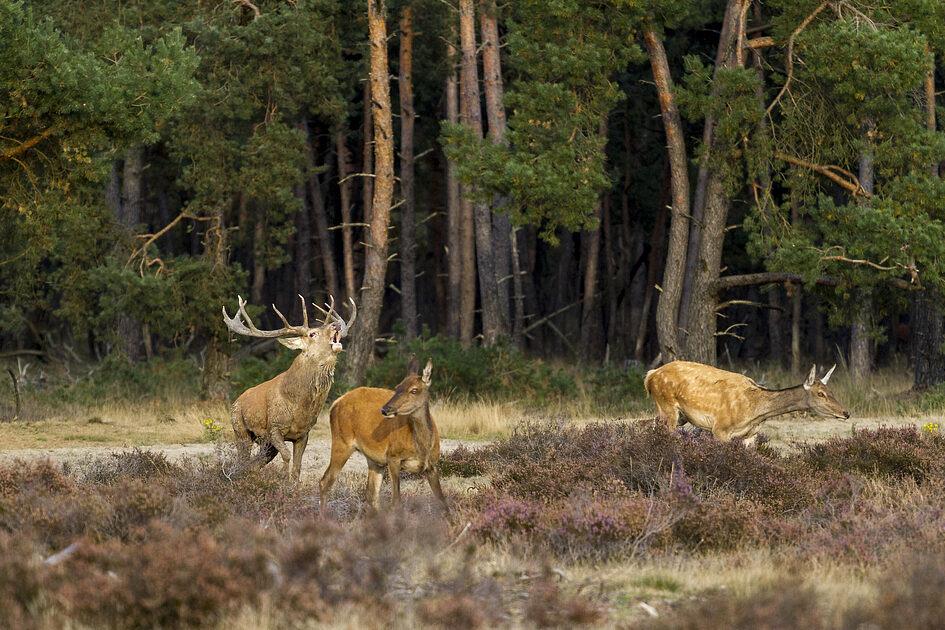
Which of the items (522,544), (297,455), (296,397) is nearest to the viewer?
(522,544)

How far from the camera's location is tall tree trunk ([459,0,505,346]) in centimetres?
2505

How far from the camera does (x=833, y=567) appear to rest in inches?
320

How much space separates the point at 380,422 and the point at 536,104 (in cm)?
1005

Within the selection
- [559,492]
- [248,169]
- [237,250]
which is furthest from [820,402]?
[237,250]

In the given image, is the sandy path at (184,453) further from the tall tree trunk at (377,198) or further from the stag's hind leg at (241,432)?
the tall tree trunk at (377,198)

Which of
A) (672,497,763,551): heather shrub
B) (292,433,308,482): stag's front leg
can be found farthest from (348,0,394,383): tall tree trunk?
(672,497,763,551): heather shrub

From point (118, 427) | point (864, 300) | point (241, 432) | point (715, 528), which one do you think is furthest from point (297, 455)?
point (864, 300)

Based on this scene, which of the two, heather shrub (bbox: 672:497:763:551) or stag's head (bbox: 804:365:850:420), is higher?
stag's head (bbox: 804:365:850:420)

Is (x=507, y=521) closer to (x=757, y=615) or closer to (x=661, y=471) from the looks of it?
(x=661, y=471)

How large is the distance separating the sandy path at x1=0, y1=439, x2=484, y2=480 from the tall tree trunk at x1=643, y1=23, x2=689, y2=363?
5.64 meters

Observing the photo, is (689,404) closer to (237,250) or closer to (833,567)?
(833,567)

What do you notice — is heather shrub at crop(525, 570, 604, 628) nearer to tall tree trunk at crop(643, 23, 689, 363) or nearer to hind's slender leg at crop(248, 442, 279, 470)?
hind's slender leg at crop(248, 442, 279, 470)

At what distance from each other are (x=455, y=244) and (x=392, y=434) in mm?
20361

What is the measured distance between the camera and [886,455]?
1304cm
